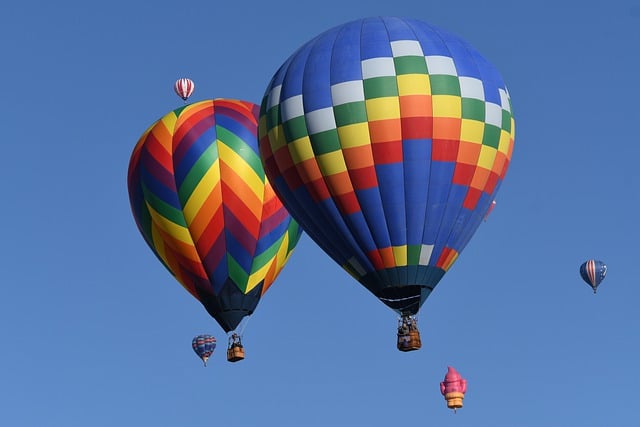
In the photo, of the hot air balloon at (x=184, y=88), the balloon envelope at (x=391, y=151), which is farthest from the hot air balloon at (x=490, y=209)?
the hot air balloon at (x=184, y=88)

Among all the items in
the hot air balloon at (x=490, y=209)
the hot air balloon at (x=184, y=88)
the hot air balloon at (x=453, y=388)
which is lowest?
the hot air balloon at (x=453, y=388)

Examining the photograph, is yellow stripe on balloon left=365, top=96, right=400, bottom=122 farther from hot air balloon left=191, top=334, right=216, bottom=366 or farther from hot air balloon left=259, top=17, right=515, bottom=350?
hot air balloon left=191, top=334, right=216, bottom=366

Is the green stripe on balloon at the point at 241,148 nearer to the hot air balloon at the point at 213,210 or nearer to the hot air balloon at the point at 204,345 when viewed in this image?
the hot air balloon at the point at 213,210

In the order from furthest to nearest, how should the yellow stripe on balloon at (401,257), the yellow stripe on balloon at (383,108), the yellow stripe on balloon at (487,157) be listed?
the yellow stripe on balloon at (487,157) → the yellow stripe on balloon at (401,257) → the yellow stripe on balloon at (383,108)

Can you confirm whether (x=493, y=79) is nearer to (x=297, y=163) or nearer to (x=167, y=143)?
(x=297, y=163)

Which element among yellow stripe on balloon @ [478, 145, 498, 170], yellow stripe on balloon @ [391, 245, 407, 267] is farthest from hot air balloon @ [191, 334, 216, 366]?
yellow stripe on balloon @ [478, 145, 498, 170]

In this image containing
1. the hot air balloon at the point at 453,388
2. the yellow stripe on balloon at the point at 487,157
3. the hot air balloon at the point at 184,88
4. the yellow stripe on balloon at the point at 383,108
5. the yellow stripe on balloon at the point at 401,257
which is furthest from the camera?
the hot air balloon at the point at 184,88

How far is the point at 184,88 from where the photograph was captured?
48.2 metres

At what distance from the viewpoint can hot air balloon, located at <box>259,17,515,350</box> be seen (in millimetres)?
A: 36125

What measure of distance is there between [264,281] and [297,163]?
25.6ft

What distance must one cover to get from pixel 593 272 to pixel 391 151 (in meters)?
17.1

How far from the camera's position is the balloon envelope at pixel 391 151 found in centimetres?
3612

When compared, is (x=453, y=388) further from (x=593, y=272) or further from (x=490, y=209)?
(x=593, y=272)

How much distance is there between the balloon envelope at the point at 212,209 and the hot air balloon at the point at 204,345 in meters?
5.13
